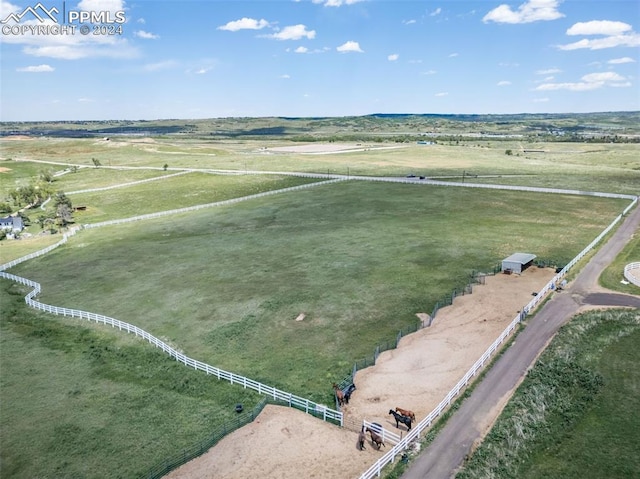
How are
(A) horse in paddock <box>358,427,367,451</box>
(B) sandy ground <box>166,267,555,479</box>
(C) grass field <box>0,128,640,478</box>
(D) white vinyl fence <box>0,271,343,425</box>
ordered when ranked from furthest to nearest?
(C) grass field <box>0,128,640,478</box> → (D) white vinyl fence <box>0,271,343,425</box> → (A) horse in paddock <box>358,427,367,451</box> → (B) sandy ground <box>166,267,555,479</box>

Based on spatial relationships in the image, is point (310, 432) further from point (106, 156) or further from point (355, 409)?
point (106, 156)

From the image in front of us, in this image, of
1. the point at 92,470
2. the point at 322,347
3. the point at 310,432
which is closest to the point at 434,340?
the point at 322,347

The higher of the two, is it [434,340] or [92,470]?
[434,340]

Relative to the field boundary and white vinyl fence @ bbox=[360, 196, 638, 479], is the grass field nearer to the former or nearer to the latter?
the field boundary

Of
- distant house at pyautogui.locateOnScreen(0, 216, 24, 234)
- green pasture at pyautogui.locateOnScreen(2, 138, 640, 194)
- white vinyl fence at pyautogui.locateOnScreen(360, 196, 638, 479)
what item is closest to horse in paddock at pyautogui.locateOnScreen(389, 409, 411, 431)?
white vinyl fence at pyautogui.locateOnScreen(360, 196, 638, 479)

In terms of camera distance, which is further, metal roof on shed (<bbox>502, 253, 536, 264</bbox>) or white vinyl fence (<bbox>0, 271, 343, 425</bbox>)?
metal roof on shed (<bbox>502, 253, 536, 264</bbox>)

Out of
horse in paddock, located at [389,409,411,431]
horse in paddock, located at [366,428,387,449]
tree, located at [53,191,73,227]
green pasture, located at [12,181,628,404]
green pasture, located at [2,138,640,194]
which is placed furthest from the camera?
green pasture, located at [2,138,640,194]
